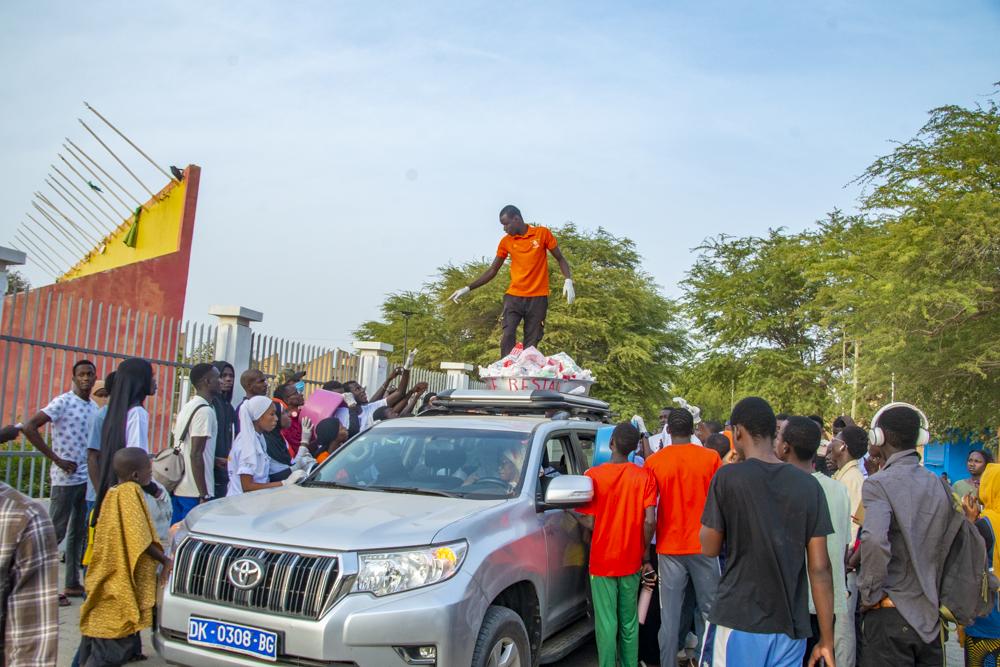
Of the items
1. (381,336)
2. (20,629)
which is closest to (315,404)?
(20,629)

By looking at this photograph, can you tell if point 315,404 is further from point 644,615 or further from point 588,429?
point 644,615

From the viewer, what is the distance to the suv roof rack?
6120 millimetres

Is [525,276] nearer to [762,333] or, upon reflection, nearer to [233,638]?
[233,638]

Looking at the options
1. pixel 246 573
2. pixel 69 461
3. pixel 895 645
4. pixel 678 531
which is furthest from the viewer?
pixel 69 461

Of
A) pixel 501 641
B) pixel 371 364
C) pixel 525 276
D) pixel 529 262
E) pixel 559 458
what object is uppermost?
pixel 529 262

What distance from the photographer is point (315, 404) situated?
842 centimetres

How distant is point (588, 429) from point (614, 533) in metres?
1.27

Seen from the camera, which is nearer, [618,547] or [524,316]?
[618,547]

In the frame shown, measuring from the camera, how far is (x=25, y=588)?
1.85 metres

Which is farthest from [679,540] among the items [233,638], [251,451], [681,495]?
[251,451]

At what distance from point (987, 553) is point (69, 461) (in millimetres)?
6353

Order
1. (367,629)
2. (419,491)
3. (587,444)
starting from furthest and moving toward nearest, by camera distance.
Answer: (587,444) → (419,491) → (367,629)

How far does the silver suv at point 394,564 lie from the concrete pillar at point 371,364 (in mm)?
7594

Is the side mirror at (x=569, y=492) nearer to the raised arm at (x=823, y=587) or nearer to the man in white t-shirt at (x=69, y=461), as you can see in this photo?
the raised arm at (x=823, y=587)
